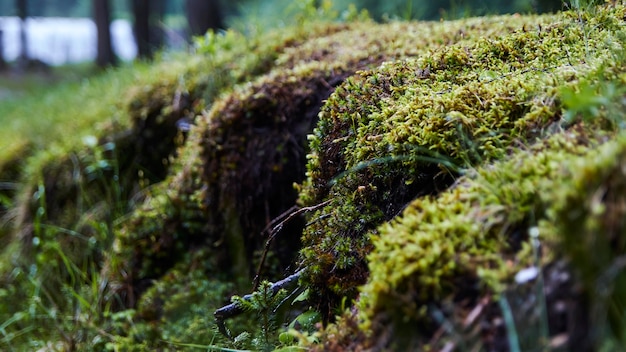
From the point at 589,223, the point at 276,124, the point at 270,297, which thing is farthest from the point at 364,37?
the point at 589,223

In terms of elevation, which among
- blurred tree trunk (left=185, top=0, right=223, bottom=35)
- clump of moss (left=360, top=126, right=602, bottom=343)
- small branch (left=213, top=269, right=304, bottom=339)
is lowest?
small branch (left=213, top=269, right=304, bottom=339)

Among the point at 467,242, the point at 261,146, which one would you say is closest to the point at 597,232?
the point at 467,242

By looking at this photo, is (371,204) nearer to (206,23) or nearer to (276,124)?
(276,124)

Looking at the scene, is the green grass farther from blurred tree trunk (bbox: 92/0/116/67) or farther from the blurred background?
blurred tree trunk (bbox: 92/0/116/67)

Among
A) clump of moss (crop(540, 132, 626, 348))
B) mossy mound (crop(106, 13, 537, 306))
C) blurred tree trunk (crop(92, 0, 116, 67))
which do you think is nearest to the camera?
clump of moss (crop(540, 132, 626, 348))

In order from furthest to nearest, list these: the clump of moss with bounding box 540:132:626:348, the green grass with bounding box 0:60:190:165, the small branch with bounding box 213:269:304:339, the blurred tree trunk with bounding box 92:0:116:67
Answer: the blurred tree trunk with bounding box 92:0:116:67 → the green grass with bounding box 0:60:190:165 → the small branch with bounding box 213:269:304:339 → the clump of moss with bounding box 540:132:626:348

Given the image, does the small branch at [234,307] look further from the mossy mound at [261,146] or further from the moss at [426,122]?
the mossy mound at [261,146]

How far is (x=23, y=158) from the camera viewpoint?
4.45 metres

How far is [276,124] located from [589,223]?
1884mm

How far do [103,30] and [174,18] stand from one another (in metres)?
2.76

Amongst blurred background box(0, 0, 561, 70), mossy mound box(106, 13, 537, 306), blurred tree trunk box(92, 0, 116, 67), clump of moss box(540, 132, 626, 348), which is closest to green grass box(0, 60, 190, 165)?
blurred background box(0, 0, 561, 70)

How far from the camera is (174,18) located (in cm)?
991

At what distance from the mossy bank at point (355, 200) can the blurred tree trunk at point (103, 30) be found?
27.0 ft

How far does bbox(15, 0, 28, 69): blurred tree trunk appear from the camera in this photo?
53.6 feet
